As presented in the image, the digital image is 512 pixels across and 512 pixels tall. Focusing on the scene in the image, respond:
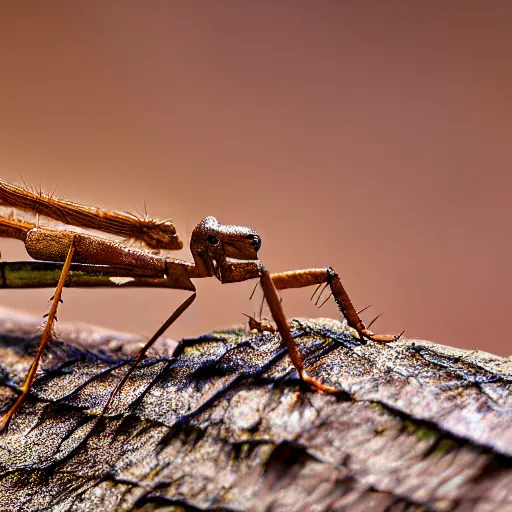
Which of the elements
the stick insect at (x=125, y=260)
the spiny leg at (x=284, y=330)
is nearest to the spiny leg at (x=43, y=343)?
the stick insect at (x=125, y=260)

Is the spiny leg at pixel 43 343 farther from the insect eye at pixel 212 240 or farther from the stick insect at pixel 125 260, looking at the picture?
the insect eye at pixel 212 240

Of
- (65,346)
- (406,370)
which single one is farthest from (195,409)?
(65,346)

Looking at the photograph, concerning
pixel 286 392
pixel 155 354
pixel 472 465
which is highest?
pixel 155 354

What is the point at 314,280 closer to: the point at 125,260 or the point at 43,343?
the point at 125,260

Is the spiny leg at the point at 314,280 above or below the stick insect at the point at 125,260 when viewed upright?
below

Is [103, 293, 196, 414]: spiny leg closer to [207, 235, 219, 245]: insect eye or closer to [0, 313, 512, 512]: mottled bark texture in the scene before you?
[0, 313, 512, 512]: mottled bark texture

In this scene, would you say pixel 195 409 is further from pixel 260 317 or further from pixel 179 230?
pixel 179 230
